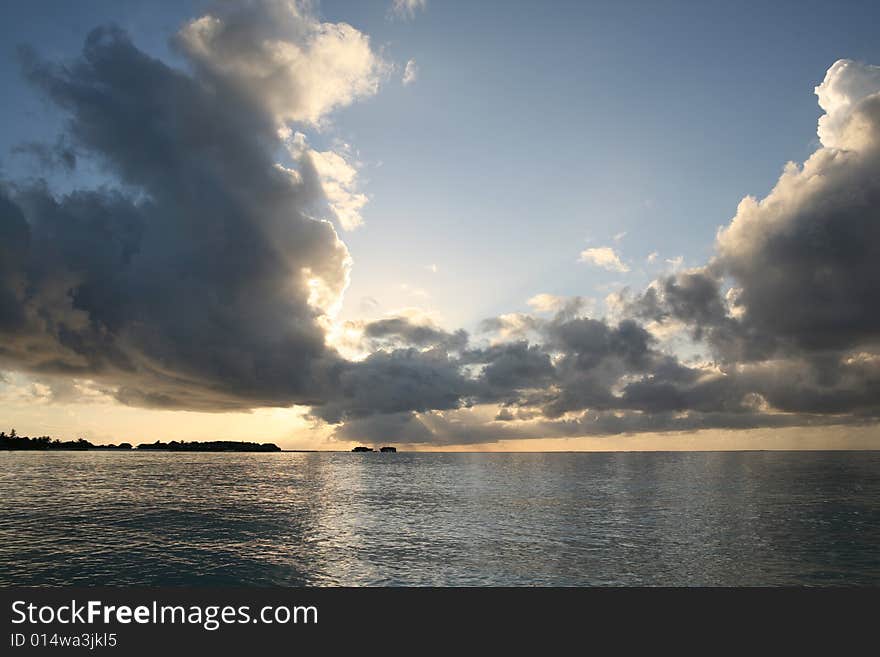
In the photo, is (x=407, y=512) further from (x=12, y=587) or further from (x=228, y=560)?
(x=12, y=587)

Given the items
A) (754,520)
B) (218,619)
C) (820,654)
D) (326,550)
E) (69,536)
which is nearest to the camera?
(820,654)

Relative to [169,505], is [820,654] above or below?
above

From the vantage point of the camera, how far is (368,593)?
105 ft

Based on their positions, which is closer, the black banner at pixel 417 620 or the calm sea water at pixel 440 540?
the black banner at pixel 417 620

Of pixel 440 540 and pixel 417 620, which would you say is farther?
pixel 440 540

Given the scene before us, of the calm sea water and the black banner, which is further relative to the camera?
the calm sea water

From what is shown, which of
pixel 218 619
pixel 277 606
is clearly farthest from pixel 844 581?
pixel 218 619

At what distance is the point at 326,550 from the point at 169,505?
4666 centimetres

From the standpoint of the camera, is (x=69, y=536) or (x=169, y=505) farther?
(x=169, y=505)

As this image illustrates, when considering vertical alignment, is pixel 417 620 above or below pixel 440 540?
above

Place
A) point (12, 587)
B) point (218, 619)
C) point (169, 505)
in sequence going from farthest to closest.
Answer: point (169, 505), point (12, 587), point (218, 619)

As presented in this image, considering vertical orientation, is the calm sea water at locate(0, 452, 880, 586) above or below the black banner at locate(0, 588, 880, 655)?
below

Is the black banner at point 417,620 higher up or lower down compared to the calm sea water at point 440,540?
higher up

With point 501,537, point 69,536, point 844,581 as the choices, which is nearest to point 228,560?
point 69,536
